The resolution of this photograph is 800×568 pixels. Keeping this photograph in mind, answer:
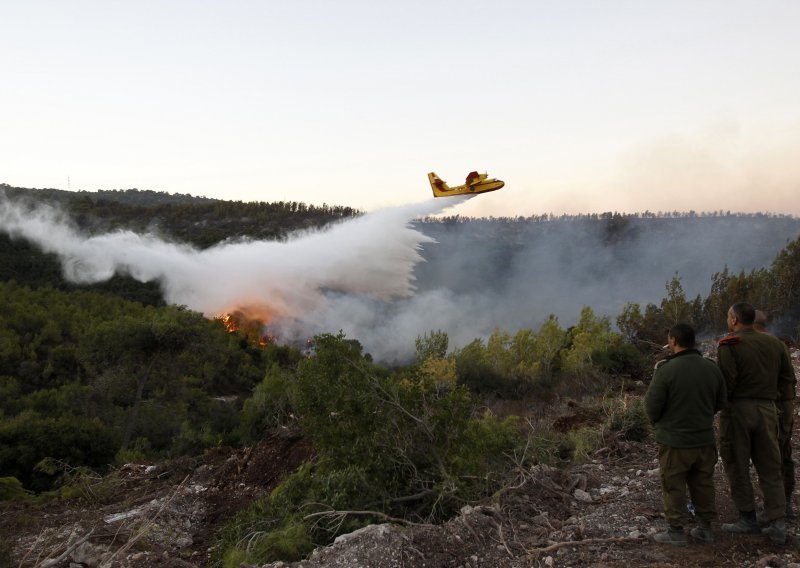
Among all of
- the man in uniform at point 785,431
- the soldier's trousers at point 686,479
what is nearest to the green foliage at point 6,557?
the soldier's trousers at point 686,479

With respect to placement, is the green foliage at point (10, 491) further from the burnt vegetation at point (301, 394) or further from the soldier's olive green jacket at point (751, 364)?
the soldier's olive green jacket at point (751, 364)

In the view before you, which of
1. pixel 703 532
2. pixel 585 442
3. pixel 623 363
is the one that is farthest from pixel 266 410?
pixel 623 363

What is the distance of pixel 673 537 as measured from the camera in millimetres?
4820

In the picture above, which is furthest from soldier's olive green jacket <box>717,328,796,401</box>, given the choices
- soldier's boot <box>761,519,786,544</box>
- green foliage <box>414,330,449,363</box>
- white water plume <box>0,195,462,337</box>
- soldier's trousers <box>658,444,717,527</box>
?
green foliage <box>414,330,449,363</box>

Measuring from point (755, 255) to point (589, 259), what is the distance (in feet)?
82.7

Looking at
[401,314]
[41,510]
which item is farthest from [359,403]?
[401,314]

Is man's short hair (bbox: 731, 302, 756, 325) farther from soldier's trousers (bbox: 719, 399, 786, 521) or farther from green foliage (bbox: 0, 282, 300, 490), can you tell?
green foliage (bbox: 0, 282, 300, 490)

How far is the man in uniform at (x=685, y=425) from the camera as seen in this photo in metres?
4.62

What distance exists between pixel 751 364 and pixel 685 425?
0.87 m

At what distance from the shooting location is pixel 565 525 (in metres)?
5.64

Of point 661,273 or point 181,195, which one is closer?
point 661,273

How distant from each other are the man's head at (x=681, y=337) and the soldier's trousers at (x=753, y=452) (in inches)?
30.8

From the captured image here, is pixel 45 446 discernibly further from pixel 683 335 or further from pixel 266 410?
pixel 683 335

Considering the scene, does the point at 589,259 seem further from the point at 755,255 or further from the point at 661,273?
the point at 755,255
